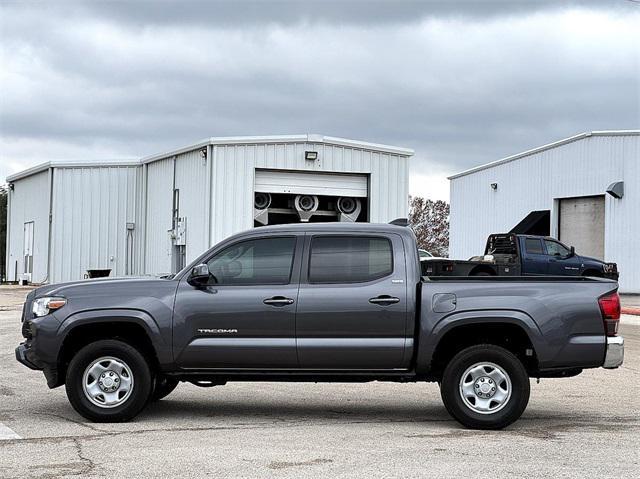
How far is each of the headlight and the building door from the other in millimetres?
30313

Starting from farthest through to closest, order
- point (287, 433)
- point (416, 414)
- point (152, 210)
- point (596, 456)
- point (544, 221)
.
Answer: point (544, 221) < point (152, 210) < point (416, 414) < point (287, 433) < point (596, 456)

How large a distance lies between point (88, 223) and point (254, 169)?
35.3ft

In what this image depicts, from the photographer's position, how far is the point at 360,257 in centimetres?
952

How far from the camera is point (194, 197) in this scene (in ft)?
92.6

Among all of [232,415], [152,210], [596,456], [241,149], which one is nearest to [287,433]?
[232,415]

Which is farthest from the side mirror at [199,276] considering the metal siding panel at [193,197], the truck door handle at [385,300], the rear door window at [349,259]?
the metal siding panel at [193,197]

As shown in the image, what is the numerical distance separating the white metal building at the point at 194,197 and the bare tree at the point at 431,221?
4575 cm

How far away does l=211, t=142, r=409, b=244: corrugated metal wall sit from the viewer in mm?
26531

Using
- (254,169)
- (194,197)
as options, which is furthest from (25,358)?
(194,197)

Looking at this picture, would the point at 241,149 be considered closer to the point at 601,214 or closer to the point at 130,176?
the point at 130,176

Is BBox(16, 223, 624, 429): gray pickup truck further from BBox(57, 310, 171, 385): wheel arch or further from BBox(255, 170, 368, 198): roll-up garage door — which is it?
BBox(255, 170, 368, 198): roll-up garage door

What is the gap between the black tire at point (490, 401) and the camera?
9.05 metres

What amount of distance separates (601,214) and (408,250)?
109 feet

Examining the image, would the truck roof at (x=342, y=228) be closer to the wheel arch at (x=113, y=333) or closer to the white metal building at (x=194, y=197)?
the wheel arch at (x=113, y=333)
